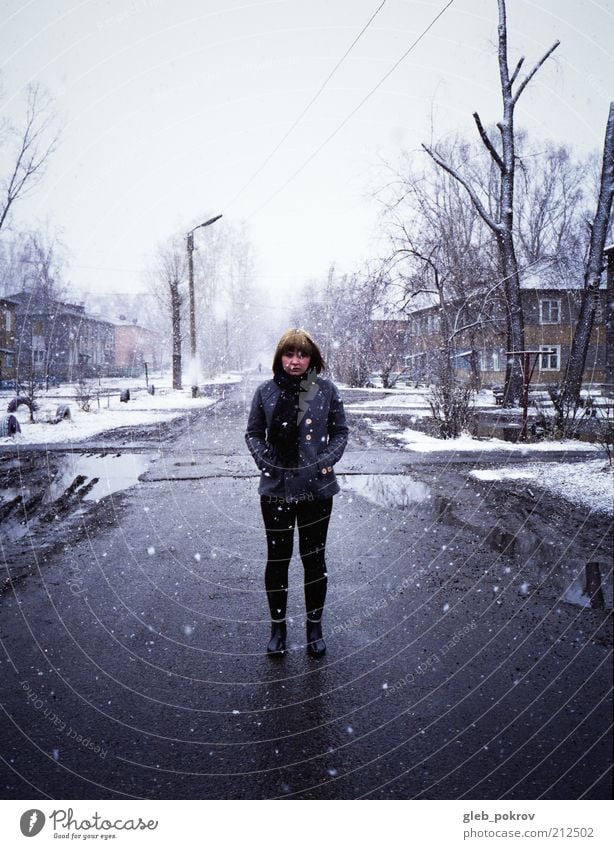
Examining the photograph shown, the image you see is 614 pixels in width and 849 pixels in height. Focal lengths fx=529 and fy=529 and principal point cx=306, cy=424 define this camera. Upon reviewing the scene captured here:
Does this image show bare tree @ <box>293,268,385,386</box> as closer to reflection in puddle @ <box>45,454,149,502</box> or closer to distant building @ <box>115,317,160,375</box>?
reflection in puddle @ <box>45,454,149,502</box>

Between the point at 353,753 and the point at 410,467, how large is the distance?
719 cm

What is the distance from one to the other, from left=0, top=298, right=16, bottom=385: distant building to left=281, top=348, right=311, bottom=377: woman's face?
46.7m

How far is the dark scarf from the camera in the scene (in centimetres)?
300

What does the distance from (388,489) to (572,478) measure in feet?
8.41

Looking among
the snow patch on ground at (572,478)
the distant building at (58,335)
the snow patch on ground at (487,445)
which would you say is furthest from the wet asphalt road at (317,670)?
the distant building at (58,335)

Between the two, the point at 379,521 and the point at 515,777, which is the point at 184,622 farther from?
the point at 379,521

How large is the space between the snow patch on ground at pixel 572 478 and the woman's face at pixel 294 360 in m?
4.50

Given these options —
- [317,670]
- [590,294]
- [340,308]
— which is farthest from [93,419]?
[317,670]

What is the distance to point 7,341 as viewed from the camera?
47188mm

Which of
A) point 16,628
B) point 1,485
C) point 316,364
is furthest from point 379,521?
point 1,485

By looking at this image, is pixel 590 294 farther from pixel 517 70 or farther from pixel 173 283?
pixel 173 283

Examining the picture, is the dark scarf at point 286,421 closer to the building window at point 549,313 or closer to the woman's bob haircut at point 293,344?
the woman's bob haircut at point 293,344

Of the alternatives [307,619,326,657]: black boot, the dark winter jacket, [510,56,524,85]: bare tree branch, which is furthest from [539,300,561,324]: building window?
[307,619,326,657]: black boot

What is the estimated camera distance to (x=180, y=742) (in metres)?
2.30
